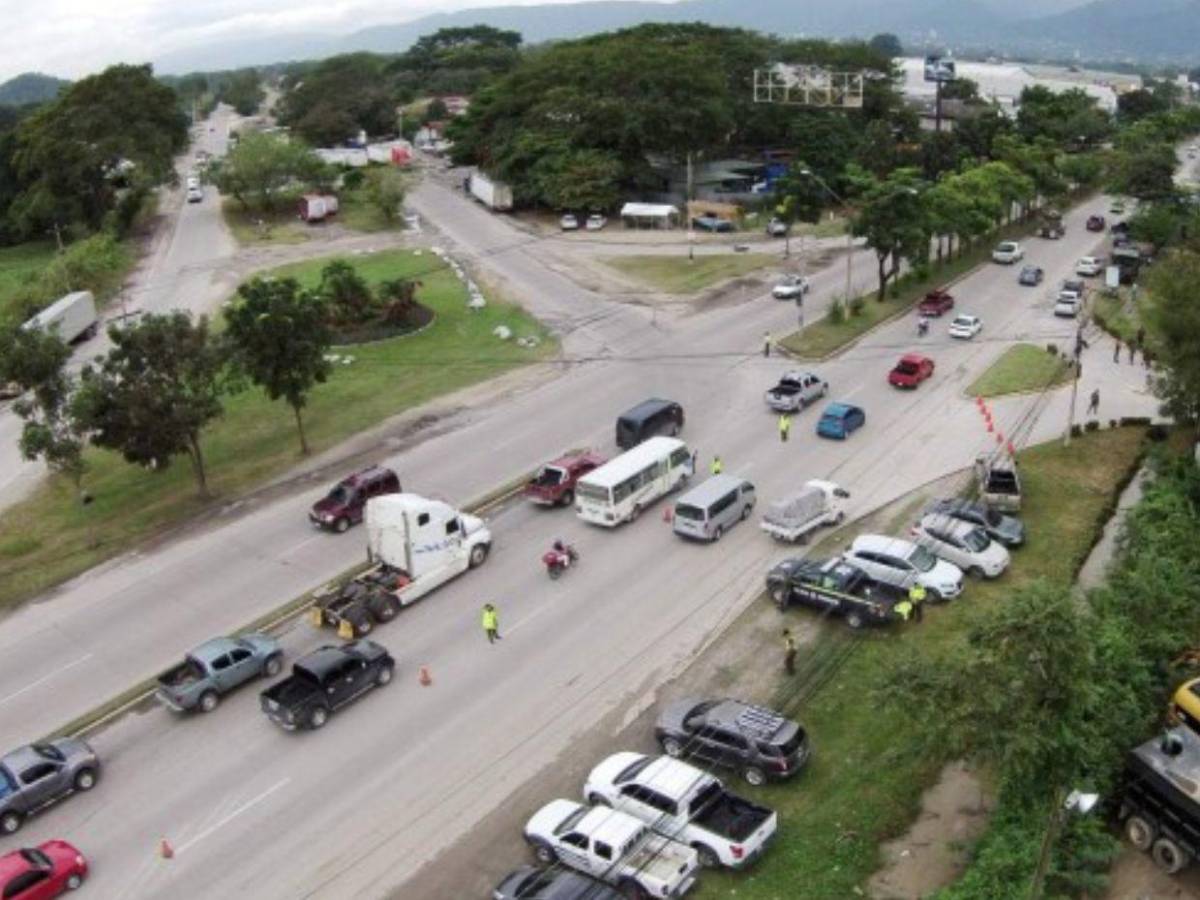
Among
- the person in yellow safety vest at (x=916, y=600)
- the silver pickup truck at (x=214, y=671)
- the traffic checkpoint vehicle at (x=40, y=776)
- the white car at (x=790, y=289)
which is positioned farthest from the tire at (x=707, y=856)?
the white car at (x=790, y=289)

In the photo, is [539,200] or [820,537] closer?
[820,537]

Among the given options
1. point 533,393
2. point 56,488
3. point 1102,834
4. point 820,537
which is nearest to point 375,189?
point 533,393

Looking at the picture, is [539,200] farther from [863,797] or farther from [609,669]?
[863,797]

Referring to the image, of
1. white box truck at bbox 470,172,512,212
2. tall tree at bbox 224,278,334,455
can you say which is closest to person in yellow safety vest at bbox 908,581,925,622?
tall tree at bbox 224,278,334,455

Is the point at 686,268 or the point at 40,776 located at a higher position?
the point at 40,776

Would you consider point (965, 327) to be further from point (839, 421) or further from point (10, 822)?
point (10, 822)

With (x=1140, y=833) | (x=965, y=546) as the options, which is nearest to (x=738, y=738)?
(x=1140, y=833)
